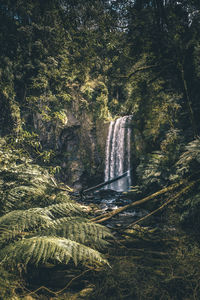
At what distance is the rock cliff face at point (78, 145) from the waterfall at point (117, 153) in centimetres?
45

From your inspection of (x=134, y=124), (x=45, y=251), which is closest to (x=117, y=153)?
(x=134, y=124)

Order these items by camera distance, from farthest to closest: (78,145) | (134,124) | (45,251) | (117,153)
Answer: (78,145), (117,153), (134,124), (45,251)

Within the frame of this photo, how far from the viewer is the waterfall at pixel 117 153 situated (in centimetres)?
984

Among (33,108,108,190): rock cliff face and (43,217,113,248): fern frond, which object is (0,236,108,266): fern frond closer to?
(43,217,113,248): fern frond

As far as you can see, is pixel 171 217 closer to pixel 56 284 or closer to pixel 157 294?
pixel 157 294

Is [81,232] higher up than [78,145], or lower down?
lower down

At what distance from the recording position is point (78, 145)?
11828 mm

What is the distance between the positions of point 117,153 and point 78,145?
277 cm

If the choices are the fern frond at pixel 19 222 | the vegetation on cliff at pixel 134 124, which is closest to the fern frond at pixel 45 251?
the vegetation on cliff at pixel 134 124

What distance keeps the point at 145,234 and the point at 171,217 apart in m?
0.63

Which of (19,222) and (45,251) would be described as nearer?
(45,251)

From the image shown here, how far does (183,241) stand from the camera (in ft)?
6.46

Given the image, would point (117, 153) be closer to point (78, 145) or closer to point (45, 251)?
point (78, 145)

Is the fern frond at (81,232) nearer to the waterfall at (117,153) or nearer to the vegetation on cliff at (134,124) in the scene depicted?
the vegetation on cliff at (134,124)
